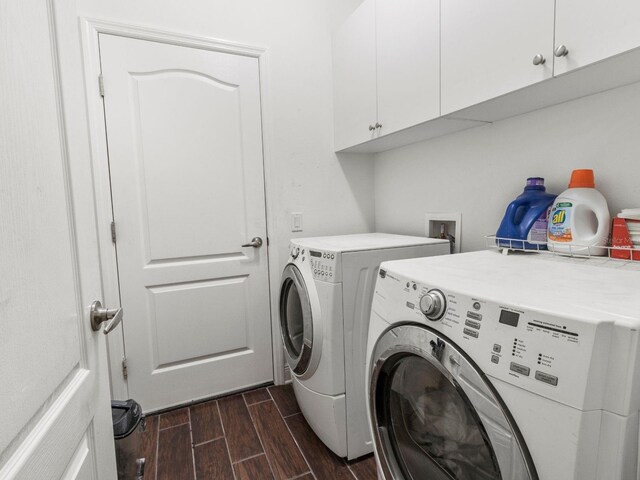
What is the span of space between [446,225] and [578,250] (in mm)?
724

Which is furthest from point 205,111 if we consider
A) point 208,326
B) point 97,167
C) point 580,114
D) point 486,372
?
point 486,372

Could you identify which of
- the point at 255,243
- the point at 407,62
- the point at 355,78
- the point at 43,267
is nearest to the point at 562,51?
the point at 407,62

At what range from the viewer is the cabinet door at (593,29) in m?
0.78

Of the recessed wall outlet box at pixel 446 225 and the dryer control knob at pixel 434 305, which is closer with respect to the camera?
the dryer control knob at pixel 434 305

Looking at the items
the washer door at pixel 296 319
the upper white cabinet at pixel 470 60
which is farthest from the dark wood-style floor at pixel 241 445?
the upper white cabinet at pixel 470 60

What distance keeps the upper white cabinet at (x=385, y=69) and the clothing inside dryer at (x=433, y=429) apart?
1009 mm

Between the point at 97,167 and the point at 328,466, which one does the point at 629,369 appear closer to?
the point at 328,466

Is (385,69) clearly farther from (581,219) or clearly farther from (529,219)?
(581,219)

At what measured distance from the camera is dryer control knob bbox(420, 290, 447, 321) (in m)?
0.70

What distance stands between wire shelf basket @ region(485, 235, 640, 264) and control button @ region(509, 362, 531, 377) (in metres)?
0.69

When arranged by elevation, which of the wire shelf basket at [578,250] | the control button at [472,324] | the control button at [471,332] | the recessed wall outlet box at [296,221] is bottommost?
the control button at [471,332]

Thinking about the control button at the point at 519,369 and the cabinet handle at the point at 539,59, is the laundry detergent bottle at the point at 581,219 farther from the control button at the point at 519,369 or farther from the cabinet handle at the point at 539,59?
the control button at the point at 519,369

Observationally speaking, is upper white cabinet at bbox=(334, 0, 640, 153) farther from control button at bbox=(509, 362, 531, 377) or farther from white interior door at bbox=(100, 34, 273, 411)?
control button at bbox=(509, 362, 531, 377)

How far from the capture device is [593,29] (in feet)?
2.77
